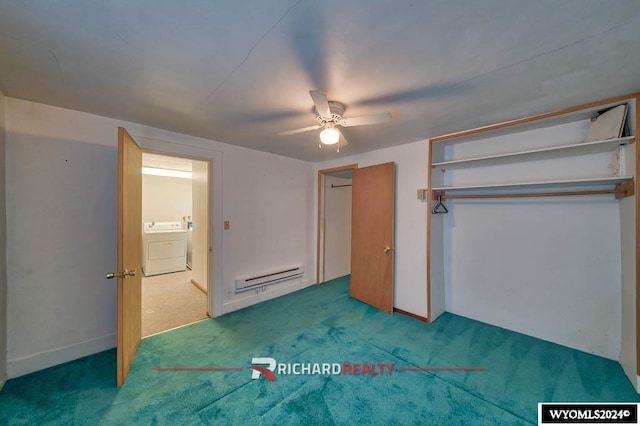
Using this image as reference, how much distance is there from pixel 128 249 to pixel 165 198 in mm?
4401

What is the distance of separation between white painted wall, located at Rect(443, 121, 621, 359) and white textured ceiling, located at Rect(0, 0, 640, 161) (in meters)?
0.68

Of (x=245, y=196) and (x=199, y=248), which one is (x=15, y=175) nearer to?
(x=245, y=196)

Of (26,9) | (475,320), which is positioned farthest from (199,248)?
(475,320)

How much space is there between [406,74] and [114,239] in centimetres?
295

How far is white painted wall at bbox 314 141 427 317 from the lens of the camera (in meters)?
2.89

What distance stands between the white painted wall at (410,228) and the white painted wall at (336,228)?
1.41 metres

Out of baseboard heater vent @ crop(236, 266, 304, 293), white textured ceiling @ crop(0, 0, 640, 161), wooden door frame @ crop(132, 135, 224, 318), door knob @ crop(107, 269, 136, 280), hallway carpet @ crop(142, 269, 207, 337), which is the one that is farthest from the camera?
baseboard heater vent @ crop(236, 266, 304, 293)

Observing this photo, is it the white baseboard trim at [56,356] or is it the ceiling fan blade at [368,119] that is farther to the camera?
the white baseboard trim at [56,356]

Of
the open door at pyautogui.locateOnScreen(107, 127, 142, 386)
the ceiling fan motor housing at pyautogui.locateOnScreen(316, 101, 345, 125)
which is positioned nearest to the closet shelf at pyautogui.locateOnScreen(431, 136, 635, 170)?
the ceiling fan motor housing at pyautogui.locateOnScreen(316, 101, 345, 125)

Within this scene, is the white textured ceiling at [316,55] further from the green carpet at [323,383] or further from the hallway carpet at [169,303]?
the hallway carpet at [169,303]

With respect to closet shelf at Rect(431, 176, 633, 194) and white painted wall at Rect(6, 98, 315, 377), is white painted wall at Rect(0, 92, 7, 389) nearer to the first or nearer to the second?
white painted wall at Rect(6, 98, 315, 377)

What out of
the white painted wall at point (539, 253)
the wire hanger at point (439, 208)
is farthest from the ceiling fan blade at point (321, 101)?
the white painted wall at point (539, 253)

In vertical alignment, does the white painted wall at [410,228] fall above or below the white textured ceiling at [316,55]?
below

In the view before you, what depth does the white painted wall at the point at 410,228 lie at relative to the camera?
289cm
